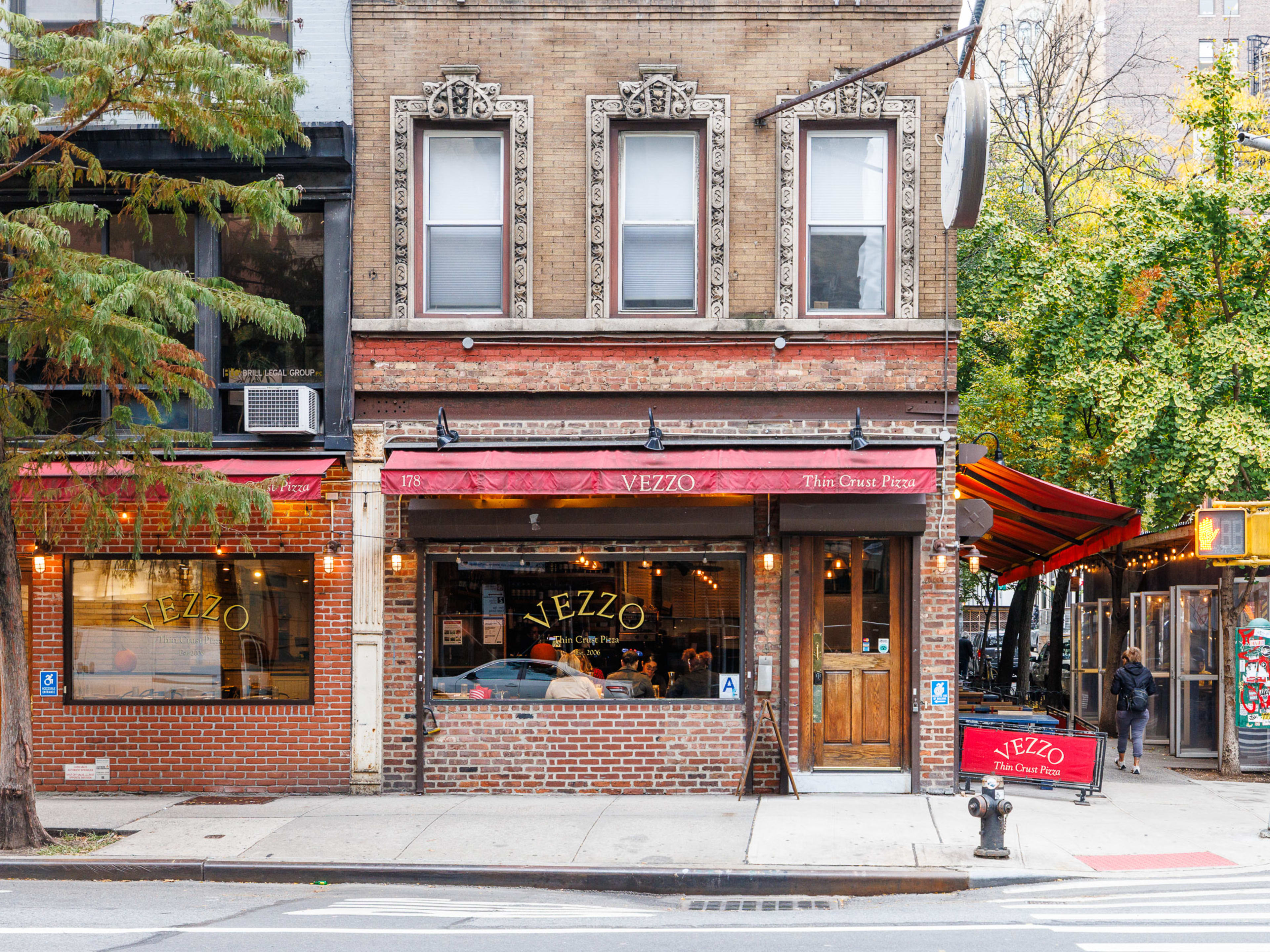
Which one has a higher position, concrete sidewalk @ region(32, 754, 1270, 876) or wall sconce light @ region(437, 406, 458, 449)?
wall sconce light @ region(437, 406, 458, 449)

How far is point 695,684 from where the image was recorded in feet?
41.3

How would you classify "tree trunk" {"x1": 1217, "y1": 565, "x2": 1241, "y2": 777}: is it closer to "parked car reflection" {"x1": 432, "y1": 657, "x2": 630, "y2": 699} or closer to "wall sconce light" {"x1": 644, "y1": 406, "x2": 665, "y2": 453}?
"wall sconce light" {"x1": 644, "y1": 406, "x2": 665, "y2": 453}

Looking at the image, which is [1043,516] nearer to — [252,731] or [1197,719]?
[1197,719]

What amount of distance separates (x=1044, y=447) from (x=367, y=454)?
11293 mm

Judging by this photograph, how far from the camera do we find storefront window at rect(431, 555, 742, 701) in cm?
1258

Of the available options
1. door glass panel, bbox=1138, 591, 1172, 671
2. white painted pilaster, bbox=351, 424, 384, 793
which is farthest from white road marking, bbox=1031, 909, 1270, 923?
door glass panel, bbox=1138, 591, 1172, 671

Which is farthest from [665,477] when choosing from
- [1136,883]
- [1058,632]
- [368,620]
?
[1058,632]

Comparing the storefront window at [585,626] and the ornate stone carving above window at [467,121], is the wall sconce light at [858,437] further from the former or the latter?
the ornate stone carving above window at [467,121]

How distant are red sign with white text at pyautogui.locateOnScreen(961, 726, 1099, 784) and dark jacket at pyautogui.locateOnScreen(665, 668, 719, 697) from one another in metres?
3.02

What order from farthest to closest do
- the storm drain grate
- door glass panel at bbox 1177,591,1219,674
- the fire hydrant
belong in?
door glass panel at bbox 1177,591,1219,674
the fire hydrant
the storm drain grate

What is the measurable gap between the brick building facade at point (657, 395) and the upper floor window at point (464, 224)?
0.75ft

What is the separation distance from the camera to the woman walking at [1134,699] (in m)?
14.8

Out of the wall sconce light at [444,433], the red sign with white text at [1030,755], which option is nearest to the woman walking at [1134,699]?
the red sign with white text at [1030,755]

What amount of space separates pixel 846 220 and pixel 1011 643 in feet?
56.5
